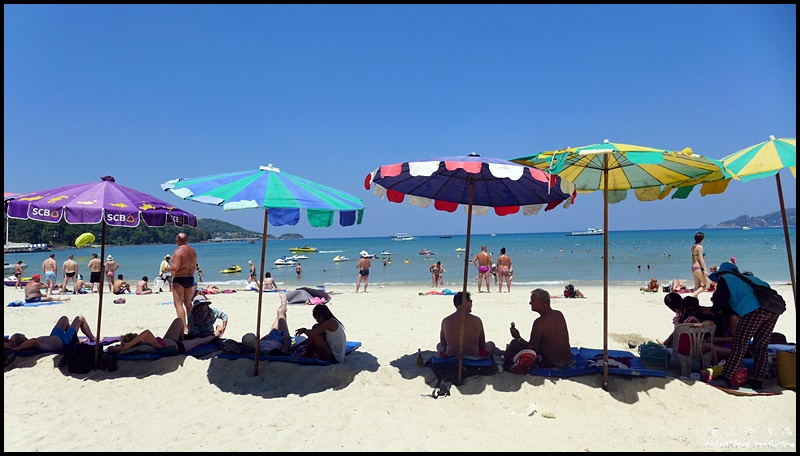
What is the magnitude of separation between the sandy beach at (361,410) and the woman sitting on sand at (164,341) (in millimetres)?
229

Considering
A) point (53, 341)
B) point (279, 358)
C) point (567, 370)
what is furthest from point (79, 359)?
point (567, 370)

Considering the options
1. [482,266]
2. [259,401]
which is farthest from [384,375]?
[482,266]

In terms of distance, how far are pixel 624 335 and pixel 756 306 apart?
317 centimetres

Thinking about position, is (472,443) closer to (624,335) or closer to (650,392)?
(650,392)

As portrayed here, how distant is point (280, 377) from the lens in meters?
4.79

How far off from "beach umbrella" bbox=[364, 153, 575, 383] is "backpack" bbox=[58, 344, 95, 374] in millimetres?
3748

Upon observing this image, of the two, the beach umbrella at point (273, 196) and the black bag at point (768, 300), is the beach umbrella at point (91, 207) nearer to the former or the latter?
the beach umbrella at point (273, 196)

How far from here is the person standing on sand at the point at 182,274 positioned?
267 inches

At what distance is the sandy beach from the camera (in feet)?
10.9

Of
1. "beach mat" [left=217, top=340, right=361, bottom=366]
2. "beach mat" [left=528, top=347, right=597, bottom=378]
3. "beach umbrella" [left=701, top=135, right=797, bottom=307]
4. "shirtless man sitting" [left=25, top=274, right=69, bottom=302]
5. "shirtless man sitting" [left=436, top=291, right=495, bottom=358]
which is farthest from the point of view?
"shirtless man sitting" [left=25, top=274, right=69, bottom=302]

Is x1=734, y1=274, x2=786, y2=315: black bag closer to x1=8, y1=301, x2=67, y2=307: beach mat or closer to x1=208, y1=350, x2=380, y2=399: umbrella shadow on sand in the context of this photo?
x1=208, y1=350, x2=380, y2=399: umbrella shadow on sand

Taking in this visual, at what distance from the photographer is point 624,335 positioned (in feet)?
23.3

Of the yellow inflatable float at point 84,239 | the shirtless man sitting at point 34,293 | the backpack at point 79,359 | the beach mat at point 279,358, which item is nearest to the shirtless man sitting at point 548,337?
the beach mat at point 279,358

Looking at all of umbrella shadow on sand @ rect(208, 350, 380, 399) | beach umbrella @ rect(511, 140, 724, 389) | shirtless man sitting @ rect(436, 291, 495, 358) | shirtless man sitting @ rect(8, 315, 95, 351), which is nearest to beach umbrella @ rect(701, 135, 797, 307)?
beach umbrella @ rect(511, 140, 724, 389)
